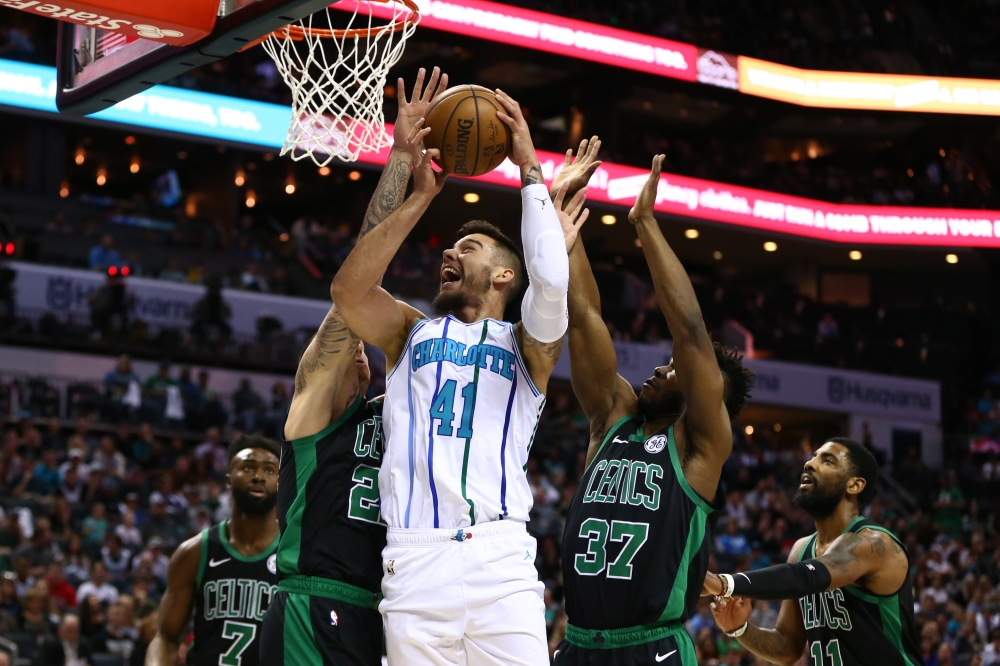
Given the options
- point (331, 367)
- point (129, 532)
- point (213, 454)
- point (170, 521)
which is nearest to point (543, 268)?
point (331, 367)

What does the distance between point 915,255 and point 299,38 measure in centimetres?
2758

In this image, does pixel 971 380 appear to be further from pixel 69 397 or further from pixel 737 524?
pixel 69 397

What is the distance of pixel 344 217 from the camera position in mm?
28625

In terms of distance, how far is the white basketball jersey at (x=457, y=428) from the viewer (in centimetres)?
402

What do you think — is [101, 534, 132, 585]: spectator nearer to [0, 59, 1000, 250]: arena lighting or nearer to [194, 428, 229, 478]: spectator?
[194, 428, 229, 478]: spectator

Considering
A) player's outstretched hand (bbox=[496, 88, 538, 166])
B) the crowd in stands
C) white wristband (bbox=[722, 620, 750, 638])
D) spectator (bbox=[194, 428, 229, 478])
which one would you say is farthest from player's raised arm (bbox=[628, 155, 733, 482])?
spectator (bbox=[194, 428, 229, 478])

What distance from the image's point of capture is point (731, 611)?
5242 millimetres

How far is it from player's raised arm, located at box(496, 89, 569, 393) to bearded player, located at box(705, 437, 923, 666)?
1421mm

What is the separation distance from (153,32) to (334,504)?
186cm

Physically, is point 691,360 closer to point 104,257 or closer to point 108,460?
point 108,460

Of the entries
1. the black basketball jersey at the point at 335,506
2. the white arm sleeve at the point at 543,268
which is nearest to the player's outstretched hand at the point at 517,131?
the white arm sleeve at the point at 543,268

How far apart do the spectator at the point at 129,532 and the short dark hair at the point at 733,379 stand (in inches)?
322

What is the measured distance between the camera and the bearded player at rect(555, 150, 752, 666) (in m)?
4.61

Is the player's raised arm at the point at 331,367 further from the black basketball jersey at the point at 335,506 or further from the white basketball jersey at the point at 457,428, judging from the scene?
the white basketball jersey at the point at 457,428
